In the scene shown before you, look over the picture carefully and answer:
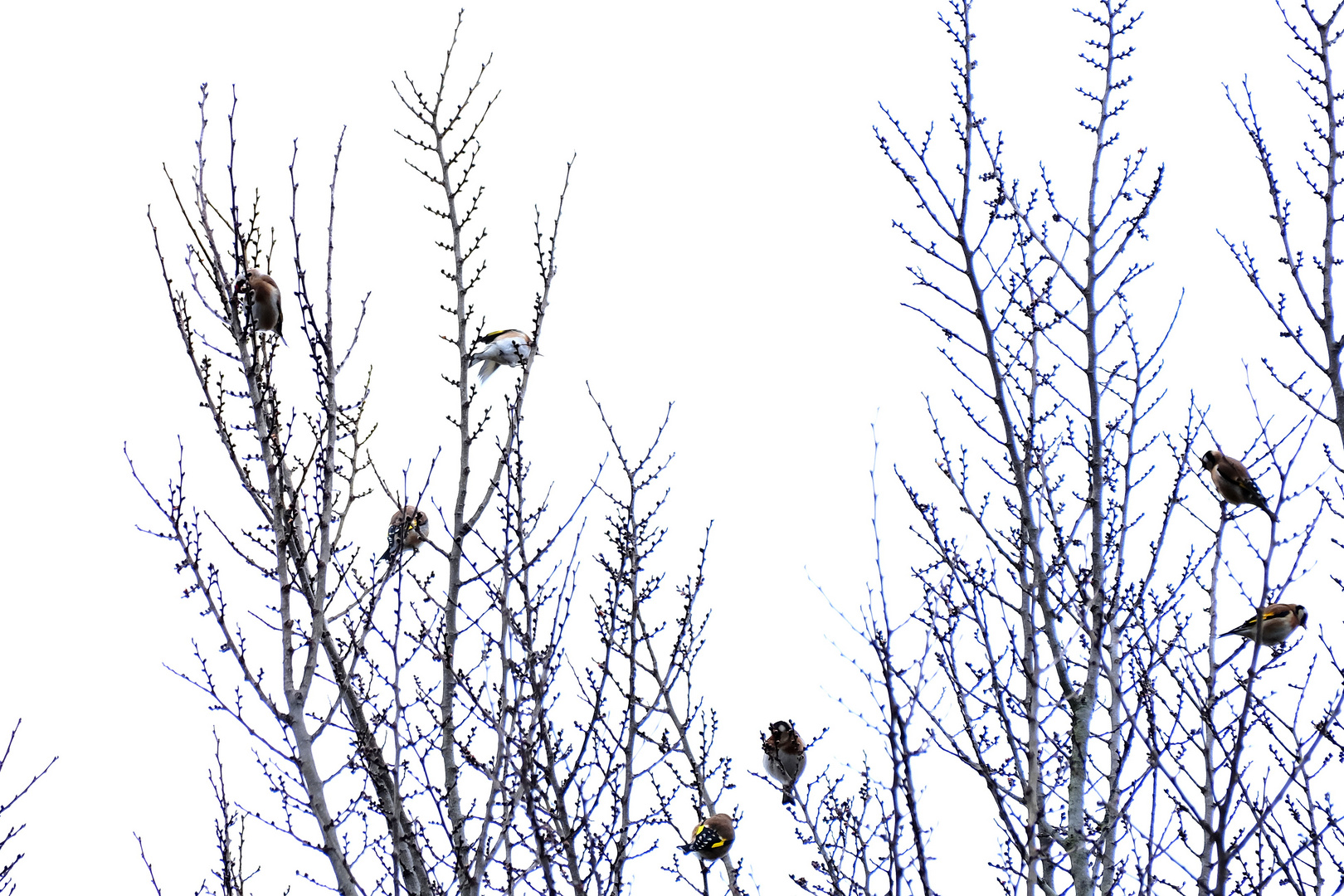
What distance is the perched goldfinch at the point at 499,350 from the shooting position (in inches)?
386

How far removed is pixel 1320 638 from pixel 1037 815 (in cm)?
185

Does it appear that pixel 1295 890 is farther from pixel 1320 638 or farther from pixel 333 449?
pixel 333 449

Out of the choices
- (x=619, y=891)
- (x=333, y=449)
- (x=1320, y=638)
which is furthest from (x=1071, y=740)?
(x=333, y=449)

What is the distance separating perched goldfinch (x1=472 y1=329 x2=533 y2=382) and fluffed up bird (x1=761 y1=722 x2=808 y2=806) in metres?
3.30

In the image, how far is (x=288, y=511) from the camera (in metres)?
7.08

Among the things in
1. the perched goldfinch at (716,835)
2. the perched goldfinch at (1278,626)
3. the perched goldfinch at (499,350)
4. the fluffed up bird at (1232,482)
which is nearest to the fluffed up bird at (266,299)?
the perched goldfinch at (499,350)

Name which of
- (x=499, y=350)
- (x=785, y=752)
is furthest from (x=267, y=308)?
(x=785, y=752)

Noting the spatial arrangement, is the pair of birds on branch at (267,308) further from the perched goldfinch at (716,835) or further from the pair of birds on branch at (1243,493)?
the pair of birds on branch at (1243,493)

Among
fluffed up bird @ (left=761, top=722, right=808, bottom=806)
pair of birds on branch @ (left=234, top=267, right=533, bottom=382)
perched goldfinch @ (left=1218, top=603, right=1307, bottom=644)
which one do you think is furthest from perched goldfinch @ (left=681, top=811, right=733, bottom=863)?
perched goldfinch @ (left=1218, top=603, right=1307, bottom=644)

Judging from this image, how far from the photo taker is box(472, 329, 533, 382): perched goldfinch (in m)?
9.80

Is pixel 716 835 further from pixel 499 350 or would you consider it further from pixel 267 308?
pixel 267 308

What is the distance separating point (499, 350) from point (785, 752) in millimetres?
3588

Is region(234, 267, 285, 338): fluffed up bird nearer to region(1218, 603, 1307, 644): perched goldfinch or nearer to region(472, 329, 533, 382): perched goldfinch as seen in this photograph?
region(472, 329, 533, 382): perched goldfinch

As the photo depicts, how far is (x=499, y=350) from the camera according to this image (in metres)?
10.2
